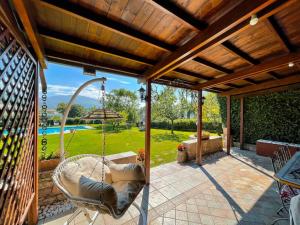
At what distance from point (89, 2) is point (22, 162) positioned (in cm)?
210

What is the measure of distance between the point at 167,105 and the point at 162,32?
9.81 metres

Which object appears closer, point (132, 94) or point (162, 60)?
point (162, 60)

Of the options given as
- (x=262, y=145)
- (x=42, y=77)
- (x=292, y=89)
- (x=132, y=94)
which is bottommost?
(x=262, y=145)

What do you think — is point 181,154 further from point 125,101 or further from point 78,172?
point 125,101

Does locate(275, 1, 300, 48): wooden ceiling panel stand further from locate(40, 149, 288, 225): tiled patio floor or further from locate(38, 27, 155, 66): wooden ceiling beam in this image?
locate(40, 149, 288, 225): tiled patio floor

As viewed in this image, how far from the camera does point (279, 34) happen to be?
7.32 ft

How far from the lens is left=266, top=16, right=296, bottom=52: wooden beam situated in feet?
6.42

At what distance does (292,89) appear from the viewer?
569 centimetres

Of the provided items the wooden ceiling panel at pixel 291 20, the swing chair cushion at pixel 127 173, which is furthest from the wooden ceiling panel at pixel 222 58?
→ the swing chair cushion at pixel 127 173

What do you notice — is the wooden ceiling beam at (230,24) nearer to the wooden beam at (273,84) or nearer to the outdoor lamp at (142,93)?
the outdoor lamp at (142,93)

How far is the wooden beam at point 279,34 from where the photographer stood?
6.42ft

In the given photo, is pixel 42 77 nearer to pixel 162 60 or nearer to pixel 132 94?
pixel 162 60

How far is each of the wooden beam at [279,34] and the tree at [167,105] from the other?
907 centimetres

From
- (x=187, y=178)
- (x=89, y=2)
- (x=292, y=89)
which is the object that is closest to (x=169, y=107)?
(x=292, y=89)
